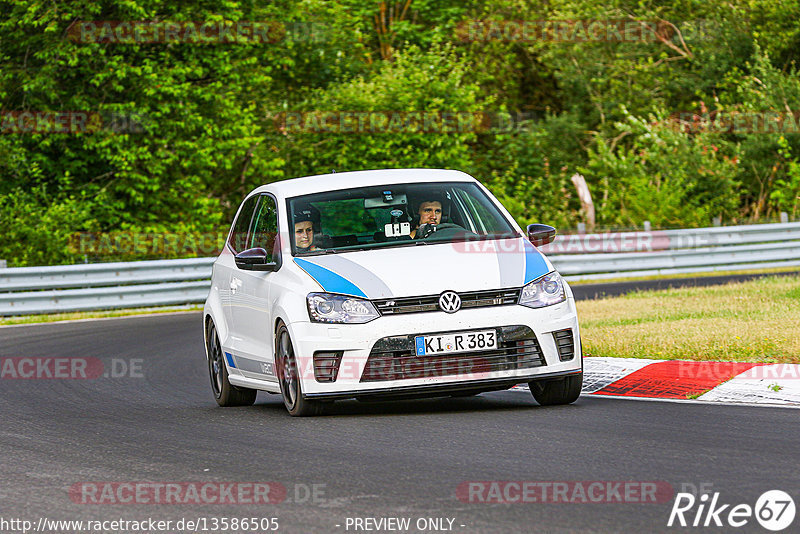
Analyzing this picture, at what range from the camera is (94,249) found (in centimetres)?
2986

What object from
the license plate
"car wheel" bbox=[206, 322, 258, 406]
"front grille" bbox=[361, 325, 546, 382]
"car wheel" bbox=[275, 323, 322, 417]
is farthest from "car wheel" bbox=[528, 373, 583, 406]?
"car wheel" bbox=[206, 322, 258, 406]

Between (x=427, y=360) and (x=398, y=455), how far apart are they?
1451mm

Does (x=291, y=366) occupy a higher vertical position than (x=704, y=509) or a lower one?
lower

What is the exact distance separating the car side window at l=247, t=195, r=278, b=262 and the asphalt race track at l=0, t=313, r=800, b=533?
1239 mm

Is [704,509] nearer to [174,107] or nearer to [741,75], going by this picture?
[174,107]

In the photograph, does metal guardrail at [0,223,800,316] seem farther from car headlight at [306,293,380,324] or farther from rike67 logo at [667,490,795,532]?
rike67 logo at [667,490,795,532]

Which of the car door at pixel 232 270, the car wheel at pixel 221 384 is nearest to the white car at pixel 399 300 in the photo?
the car door at pixel 232 270

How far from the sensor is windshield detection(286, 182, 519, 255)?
9.84m

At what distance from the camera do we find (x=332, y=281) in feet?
29.6

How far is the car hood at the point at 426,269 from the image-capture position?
887cm

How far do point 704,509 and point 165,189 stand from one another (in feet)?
93.6

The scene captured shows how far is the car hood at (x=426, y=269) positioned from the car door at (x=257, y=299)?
0.51 m

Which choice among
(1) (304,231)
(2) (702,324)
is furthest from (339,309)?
(2) (702,324)

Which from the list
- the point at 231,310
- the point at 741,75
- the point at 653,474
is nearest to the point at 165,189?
the point at 741,75
